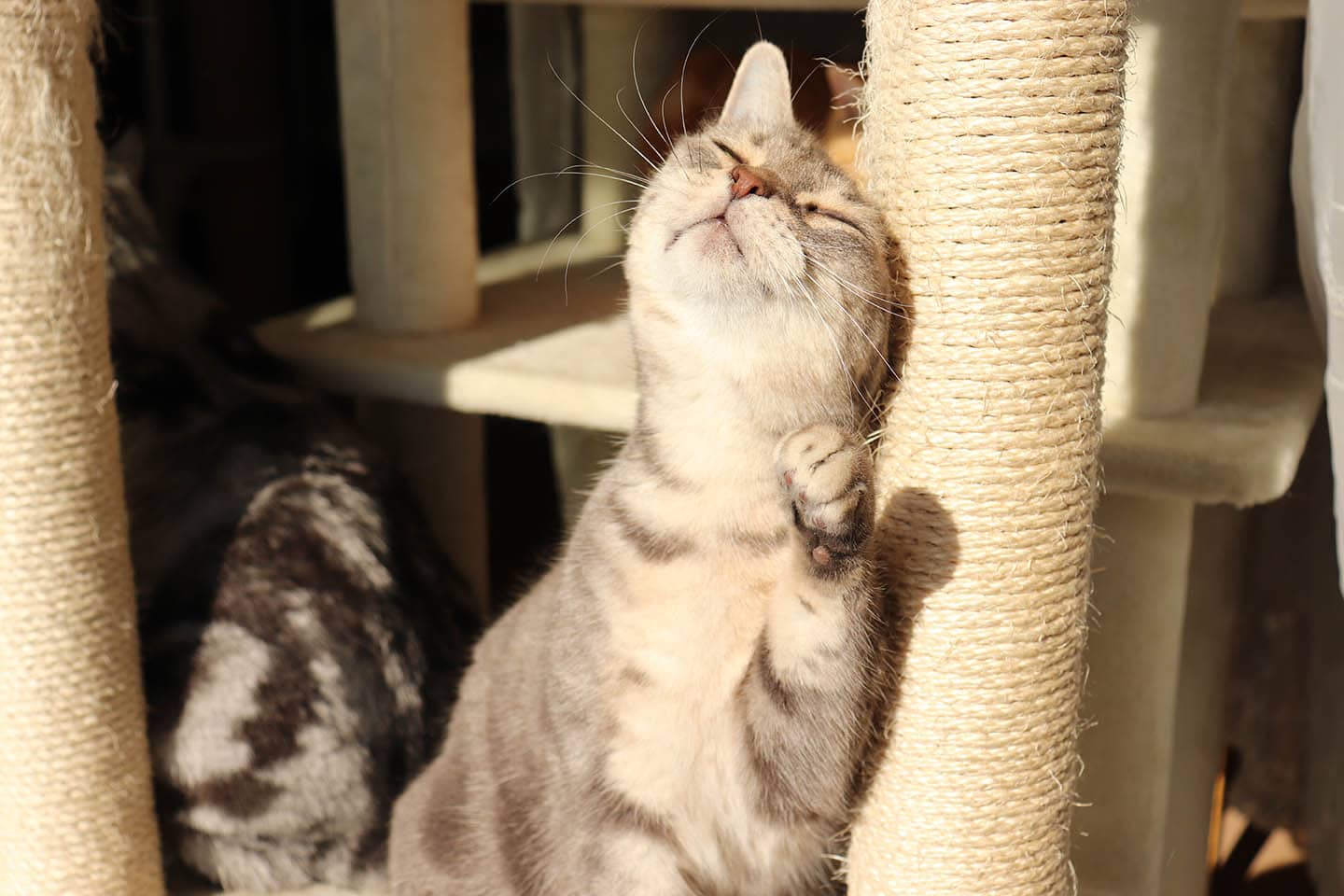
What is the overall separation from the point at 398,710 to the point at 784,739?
592mm

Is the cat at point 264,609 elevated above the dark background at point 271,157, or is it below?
below

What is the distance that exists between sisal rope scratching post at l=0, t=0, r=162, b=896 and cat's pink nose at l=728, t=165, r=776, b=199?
1.93ft

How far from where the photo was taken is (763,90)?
1.03 metres

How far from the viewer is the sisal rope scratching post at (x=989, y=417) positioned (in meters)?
0.82

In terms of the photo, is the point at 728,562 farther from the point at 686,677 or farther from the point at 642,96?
the point at 642,96

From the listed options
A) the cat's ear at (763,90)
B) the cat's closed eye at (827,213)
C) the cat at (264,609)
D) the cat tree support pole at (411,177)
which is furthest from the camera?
the cat tree support pole at (411,177)

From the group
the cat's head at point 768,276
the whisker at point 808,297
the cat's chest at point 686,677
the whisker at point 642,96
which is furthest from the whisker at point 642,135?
the cat's chest at point 686,677

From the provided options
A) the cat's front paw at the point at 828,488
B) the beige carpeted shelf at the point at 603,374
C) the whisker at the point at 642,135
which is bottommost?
the beige carpeted shelf at the point at 603,374

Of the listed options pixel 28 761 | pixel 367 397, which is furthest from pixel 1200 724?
pixel 28 761

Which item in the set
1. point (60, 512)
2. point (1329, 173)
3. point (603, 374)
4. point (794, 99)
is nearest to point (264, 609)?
point (60, 512)

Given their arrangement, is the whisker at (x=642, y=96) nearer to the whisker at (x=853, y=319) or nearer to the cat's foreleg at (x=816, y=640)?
the whisker at (x=853, y=319)

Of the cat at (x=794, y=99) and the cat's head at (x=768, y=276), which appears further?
the cat at (x=794, y=99)

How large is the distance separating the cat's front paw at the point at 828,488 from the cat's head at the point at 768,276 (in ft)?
0.23

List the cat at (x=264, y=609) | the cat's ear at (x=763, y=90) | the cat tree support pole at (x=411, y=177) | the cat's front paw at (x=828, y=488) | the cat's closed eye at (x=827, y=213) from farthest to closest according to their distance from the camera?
the cat tree support pole at (x=411, y=177) → the cat at (x=264, y=609) → the cat's ear at (x=763, y=90) → the cat's closed eye at (x=827, y=213) → the cat's front paw at (x=828, y=488)
